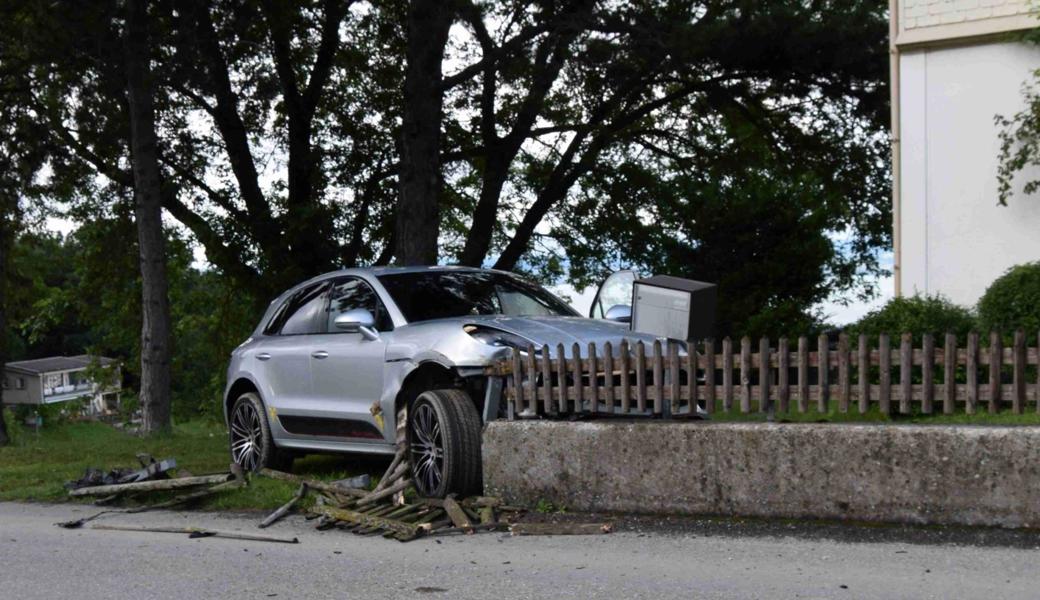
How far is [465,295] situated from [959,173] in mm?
7689

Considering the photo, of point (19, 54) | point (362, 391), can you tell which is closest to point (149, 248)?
point (19, 54)

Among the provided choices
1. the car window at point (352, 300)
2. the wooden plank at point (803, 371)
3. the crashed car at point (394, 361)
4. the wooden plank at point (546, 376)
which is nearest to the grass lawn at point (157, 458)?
the crashed car at point (394, 361)

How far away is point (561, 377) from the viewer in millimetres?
9211

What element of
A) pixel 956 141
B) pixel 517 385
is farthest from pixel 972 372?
pixel 956 141

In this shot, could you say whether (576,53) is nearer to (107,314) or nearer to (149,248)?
(149,248)

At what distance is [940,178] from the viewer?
1600 cm

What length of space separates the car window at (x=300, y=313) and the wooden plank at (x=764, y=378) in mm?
4299

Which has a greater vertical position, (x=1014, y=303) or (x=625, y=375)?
(x=1014, y=303)

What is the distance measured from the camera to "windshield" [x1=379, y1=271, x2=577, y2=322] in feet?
35.0

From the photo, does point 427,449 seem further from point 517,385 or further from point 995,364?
point 995,364

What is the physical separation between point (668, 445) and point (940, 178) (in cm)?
876

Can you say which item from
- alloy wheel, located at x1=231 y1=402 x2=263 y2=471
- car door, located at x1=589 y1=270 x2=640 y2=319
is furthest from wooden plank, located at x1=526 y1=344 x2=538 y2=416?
alloy wheel, located at x1=231 y1=402 x2=263 y2=471

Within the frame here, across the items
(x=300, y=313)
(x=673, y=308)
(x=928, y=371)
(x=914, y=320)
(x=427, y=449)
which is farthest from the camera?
(x=914, y=320)

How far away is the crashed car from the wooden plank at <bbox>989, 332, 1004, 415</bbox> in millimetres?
2905
